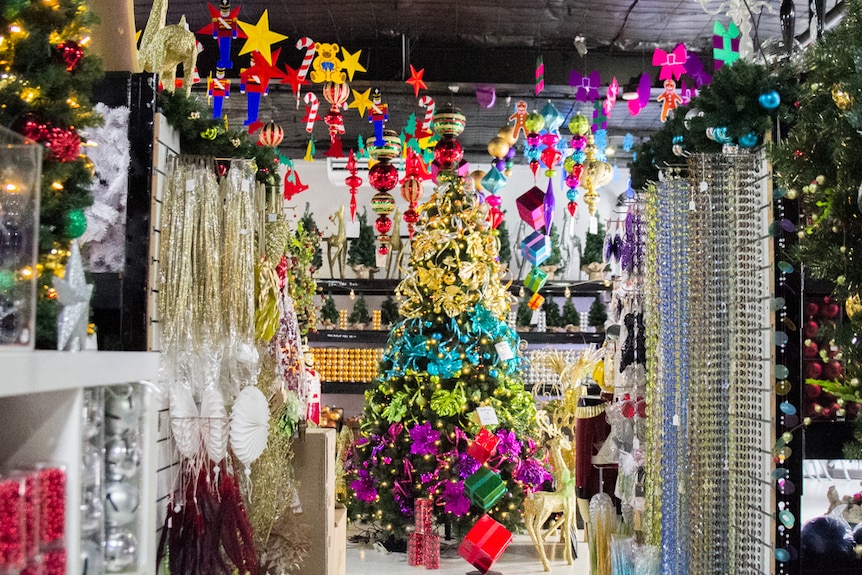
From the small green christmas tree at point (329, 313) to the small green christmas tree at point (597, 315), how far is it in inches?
106

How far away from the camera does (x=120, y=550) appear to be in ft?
5.98

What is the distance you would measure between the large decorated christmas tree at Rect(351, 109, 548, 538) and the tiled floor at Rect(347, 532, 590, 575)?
0.82 ft

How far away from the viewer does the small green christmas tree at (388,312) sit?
9.55 metres

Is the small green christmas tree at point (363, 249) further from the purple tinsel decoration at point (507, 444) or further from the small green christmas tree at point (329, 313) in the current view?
the purple tinsel decoration at point (507, 444)

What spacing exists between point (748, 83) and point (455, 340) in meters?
3.56

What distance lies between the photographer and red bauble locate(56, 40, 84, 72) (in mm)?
1917

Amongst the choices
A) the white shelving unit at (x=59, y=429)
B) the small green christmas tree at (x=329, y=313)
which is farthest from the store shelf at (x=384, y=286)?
the white shelving unit at (x=59, y=429)

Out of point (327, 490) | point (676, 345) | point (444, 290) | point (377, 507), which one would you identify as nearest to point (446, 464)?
point (377, 507)

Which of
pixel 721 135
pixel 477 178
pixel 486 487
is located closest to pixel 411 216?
pixel 477 178

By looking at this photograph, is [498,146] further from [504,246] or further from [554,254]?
[504,246]

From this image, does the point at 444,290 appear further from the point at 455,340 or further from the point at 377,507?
the point at 377,507

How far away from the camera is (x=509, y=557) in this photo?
6555 mm

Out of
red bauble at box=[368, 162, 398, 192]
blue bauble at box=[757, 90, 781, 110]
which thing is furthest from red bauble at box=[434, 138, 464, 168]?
blue bauble at box=[757, 90, 781, 110]

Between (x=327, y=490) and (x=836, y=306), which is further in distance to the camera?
(x=327, y=490)
